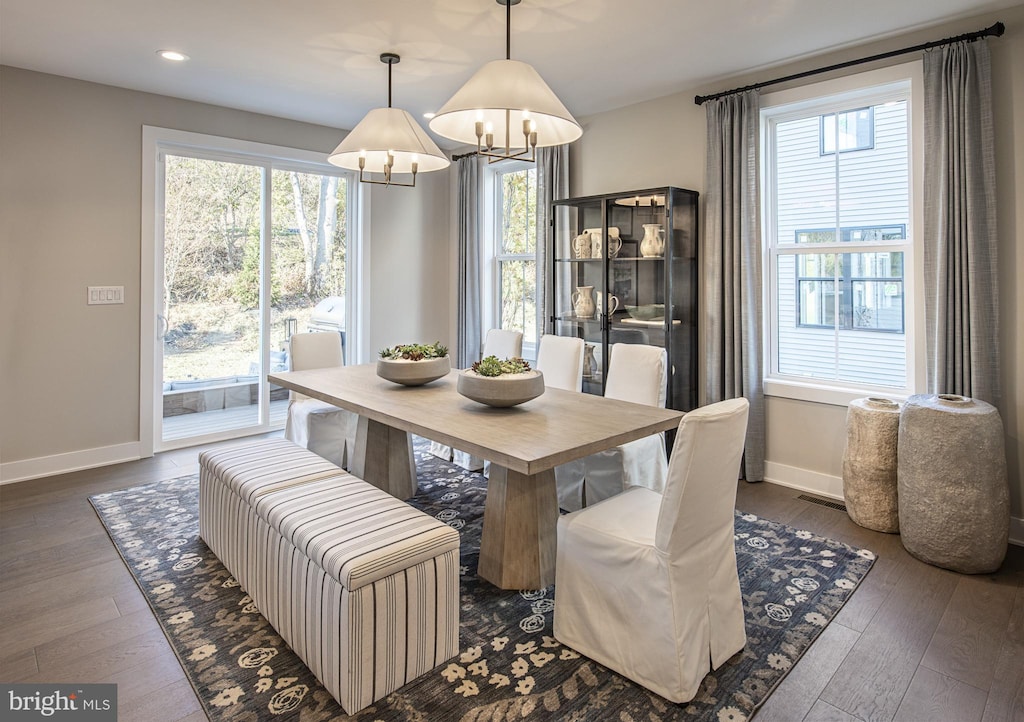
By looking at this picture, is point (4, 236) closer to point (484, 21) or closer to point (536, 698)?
point (484, 21)

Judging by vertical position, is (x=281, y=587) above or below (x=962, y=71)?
below

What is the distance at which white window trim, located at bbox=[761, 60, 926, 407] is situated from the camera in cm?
320

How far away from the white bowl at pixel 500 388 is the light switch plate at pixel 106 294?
121 inches

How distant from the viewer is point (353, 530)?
196cm

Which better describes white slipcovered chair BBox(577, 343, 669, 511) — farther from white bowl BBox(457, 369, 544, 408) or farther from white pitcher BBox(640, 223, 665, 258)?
white pitcher BBox(640, 223, 665, 258)

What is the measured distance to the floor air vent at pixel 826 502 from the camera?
347 centimetres

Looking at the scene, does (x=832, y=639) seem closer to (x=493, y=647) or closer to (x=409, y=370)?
(x=493, y=647)

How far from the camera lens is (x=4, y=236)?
3.77 metres

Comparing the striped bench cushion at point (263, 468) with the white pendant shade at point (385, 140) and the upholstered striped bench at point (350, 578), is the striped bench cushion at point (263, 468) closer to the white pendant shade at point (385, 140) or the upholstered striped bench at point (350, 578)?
the upholstered striped bench at point (350, 578)

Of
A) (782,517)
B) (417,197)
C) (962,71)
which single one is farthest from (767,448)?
(417,197)

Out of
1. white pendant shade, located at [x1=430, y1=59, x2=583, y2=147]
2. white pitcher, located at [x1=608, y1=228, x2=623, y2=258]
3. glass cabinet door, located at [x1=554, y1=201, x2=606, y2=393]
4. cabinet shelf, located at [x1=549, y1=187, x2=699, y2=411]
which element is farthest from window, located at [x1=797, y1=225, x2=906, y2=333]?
white pendant shade, located at [x1=430, y1=59, x2=583, y2=147]

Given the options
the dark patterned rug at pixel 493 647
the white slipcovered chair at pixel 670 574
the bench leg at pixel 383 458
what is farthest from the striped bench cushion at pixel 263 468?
the white slipcovered chair at pixel 670 574

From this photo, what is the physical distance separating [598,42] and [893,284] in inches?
85.9

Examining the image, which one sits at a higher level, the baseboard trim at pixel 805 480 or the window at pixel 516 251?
the window at pixel 516 251
